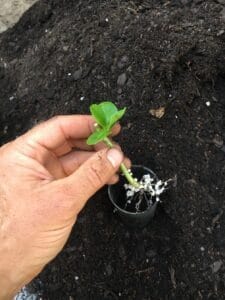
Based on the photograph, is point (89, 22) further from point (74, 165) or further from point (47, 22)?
point (74, 165)

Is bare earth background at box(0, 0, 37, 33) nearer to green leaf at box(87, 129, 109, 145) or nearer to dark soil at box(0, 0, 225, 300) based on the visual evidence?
dark soil at box(0, 0, 225, 300)

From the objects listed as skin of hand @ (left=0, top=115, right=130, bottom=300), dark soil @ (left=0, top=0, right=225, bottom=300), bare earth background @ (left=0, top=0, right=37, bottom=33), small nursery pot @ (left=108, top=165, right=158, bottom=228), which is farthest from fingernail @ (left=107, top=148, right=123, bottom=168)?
bare earth background @ (left=0, top=0, right=37, bottom=33)

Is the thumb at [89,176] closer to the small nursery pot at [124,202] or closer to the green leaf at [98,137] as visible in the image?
the green leaf at [98,137]

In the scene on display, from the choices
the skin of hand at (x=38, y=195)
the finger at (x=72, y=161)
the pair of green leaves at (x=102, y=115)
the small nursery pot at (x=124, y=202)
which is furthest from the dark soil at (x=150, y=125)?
the pair of green leaves at (x=102, y=115)

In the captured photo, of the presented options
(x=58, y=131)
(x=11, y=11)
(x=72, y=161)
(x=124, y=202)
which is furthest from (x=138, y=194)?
(x=11, y=11)

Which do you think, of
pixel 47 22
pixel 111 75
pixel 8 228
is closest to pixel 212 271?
pixel 8 228

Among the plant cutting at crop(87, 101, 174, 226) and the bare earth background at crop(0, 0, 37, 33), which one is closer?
the plant cutting at crop(87, 101, 174, 226)
